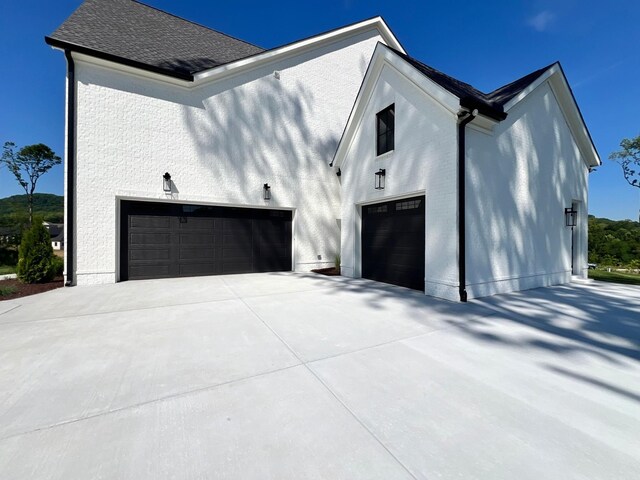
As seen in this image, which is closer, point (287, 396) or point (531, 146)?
point (287, 396)

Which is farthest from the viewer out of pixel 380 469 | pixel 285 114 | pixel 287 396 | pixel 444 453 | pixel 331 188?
pixel 331 188

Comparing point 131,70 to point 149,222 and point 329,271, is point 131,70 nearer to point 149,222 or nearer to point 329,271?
point 149,222

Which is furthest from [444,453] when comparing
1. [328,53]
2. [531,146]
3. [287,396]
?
[328,53]

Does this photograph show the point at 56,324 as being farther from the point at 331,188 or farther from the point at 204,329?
the point at 331,188

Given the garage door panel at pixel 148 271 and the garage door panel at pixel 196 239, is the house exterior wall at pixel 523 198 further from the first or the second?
the garage door panel at pixel 148 271

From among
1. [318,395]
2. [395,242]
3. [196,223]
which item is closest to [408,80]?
[395,242]

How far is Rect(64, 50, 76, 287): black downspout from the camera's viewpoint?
22.5 feet

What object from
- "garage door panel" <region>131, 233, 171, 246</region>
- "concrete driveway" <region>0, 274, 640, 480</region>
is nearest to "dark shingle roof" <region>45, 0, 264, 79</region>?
"garage door panel" <region>131, 233, 171, 246</region>

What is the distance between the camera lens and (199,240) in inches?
334

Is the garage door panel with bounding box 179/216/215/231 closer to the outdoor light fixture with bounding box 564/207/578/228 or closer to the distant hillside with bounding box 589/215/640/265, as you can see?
the outdoor light fixture with bounding box 564/207/578/228

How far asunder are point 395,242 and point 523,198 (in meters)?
3.31

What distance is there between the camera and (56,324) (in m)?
3.98

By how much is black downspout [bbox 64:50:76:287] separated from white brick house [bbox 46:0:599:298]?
0.03 metres

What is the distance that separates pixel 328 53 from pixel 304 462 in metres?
12.7
